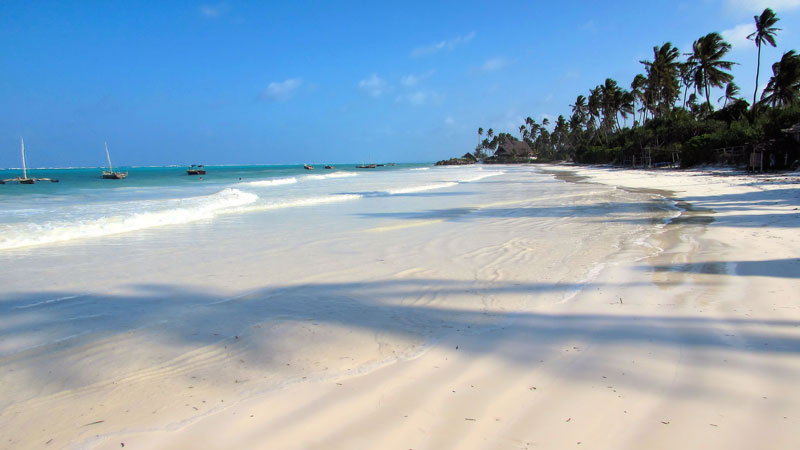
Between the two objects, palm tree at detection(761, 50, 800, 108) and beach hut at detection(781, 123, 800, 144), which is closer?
beach hut at detection(781, 123, 800, 144)

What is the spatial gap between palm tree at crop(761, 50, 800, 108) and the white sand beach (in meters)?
44.2

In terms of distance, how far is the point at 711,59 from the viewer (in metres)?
46.7

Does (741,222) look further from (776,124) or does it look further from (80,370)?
(776,124)

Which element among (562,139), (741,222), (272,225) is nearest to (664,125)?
(741,222)

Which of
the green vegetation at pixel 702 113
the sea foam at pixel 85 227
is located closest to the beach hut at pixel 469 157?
the green vegetation at pixel 702 113

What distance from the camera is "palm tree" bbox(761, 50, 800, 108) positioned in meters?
38.3

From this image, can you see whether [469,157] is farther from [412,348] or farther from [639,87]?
[412,348]

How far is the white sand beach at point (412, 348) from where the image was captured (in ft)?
7.43

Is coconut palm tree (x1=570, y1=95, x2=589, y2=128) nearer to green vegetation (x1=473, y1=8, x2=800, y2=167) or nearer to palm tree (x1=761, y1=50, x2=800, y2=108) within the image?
green vegetation (x1=473, y1=8, x2=800, y2=167)

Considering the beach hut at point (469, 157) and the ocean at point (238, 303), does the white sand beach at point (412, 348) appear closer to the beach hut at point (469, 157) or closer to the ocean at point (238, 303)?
the ocean at point (238, 303)

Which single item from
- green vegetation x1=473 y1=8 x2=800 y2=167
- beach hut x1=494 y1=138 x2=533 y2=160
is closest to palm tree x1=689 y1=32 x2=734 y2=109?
green vegetation x1=473 y1=8 x2=800 y2=167

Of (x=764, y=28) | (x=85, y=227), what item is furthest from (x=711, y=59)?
(x=85, y=227)

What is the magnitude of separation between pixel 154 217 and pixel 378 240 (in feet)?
25.9

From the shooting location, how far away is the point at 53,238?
961 cm
